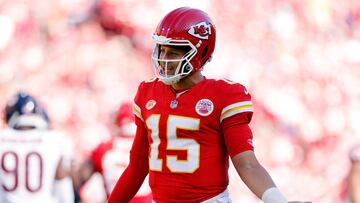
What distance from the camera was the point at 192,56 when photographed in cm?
252

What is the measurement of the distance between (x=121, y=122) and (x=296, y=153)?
3.46 feet

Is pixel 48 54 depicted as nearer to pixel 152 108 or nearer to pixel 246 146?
pixel 152 108

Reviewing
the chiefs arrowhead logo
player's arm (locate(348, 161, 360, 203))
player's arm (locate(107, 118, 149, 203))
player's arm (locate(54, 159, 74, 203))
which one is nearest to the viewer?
the chiefs arrowhead logo

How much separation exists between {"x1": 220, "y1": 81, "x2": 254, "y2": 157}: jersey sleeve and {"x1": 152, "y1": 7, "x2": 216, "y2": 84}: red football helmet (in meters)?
0.15

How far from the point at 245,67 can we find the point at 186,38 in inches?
77.8

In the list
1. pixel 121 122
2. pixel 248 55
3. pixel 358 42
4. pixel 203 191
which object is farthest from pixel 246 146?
pixel 358 42

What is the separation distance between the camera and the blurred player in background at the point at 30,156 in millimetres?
4004

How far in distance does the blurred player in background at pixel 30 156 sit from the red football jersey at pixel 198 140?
162 centimetres

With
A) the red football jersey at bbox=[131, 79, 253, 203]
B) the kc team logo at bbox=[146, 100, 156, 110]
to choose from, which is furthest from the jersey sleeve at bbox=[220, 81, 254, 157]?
the kc team logo at bbox=[146, 100, 156, 110]

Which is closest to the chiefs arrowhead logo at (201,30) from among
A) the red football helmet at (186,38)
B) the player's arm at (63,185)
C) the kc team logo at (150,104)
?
the red football helmet at (186,38)

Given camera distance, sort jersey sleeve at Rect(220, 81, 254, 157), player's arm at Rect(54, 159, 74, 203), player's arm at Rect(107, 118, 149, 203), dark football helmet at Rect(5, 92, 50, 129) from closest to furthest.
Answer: jersey sleeve at Rect(220, 81, 254, 157), player's arm at Rect(107, 118, 149, 203), dark football helmet at Rect(5, 92, 50, 129), player's arm at Rect(54, 159, 74, 203)

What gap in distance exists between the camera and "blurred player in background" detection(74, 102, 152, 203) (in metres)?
4.14

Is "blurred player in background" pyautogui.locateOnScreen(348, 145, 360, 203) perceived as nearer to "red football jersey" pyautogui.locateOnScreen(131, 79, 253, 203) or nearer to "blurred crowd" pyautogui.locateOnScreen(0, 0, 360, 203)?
"blurred crowd" pyautogui.locateOnScreen(0, 0, 360, 203)

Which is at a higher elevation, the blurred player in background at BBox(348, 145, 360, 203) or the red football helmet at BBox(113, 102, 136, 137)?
the red football helmet at BBox(113, 102, 136, 137)
